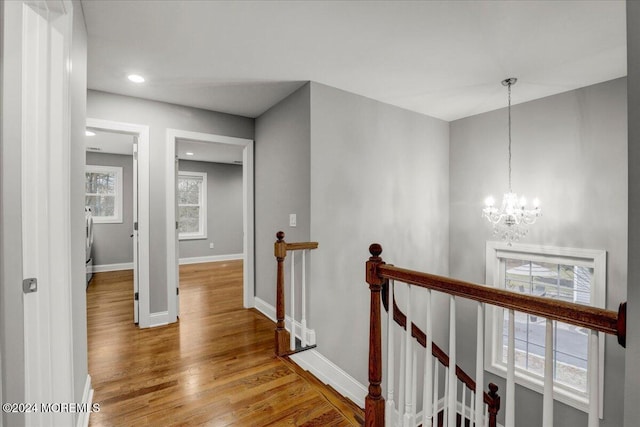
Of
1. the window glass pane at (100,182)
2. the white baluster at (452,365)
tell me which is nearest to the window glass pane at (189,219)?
the window glass pane at (100,182)

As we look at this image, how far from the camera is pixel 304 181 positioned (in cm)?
289

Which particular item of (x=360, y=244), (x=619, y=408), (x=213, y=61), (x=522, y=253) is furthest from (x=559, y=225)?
(x=213, y=61)

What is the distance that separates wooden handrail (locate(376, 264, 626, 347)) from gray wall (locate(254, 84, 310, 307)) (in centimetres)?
169

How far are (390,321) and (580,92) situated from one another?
3260 mm

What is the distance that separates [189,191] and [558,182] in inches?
268

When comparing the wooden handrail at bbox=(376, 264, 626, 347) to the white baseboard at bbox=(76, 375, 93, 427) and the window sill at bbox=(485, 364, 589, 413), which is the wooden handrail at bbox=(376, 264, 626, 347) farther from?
the window sill at bbox=(485, 364, 589, 413)

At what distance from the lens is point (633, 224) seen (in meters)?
0.75

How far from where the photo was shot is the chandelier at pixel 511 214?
9.70 feet

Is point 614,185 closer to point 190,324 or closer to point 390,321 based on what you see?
point 390,321

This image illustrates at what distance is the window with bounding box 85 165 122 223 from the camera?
5.99m

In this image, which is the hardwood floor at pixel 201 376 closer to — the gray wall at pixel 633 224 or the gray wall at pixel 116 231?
the gray wall at pixel 633 224

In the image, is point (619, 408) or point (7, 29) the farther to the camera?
point (619, 408)

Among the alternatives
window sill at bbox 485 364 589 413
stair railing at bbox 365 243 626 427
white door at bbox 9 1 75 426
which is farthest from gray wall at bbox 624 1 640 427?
window sill at bbox 485 364 589 413

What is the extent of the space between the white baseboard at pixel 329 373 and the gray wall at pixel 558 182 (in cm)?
202
